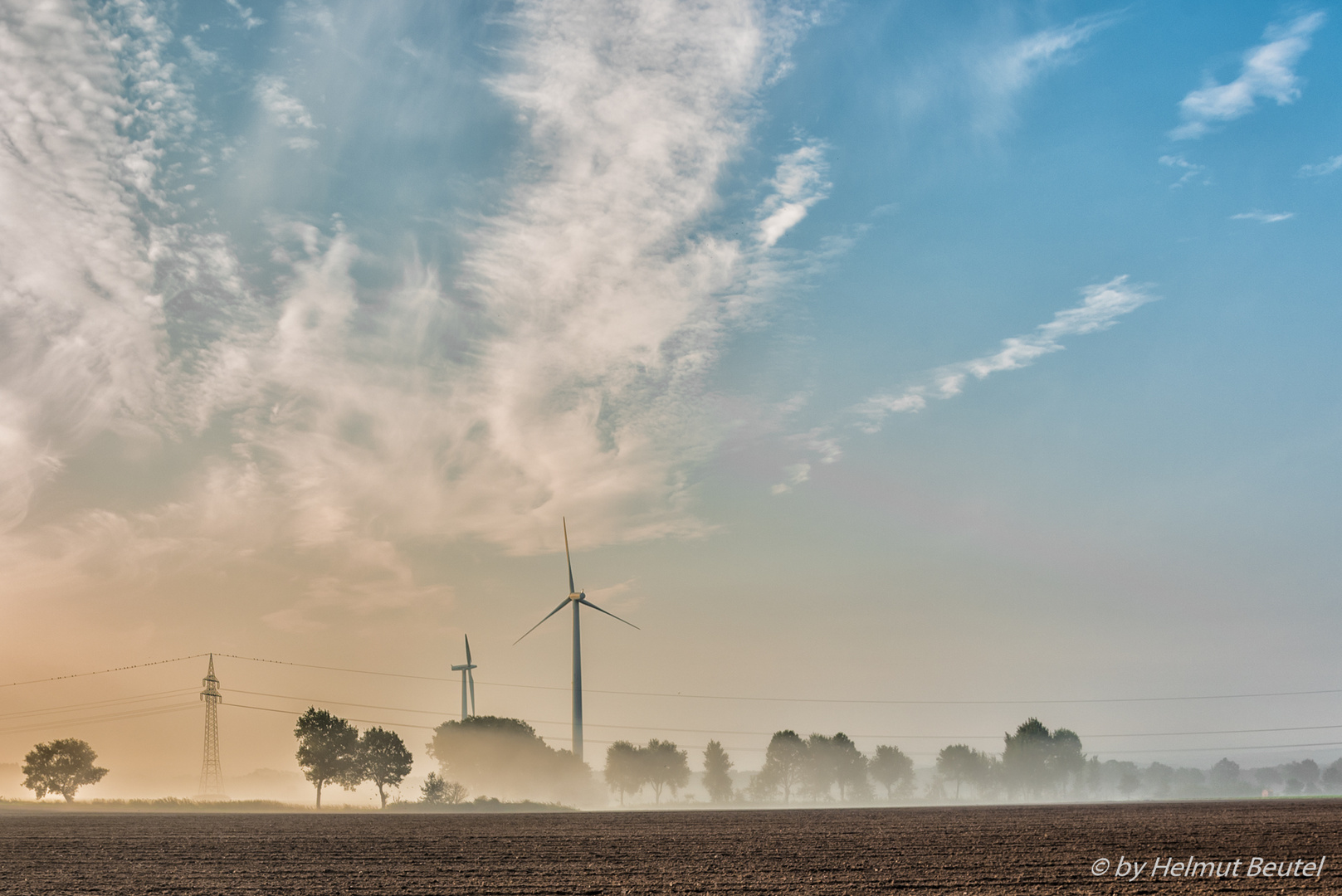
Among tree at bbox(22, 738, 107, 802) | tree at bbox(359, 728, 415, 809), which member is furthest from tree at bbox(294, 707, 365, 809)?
tree at bbox(22, 738, 107, 802)

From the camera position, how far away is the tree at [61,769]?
15488 cm

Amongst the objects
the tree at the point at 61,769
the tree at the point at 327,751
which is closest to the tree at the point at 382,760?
the tree at the point at 327,751

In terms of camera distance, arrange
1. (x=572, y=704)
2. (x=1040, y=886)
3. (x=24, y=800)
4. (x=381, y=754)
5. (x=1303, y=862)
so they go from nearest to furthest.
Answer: (x=1040, y=886) < (x=1303, y=862) < (x=24, y=800) < (x=381, y=754) < (x=572, y=704)

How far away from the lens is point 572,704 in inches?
7092

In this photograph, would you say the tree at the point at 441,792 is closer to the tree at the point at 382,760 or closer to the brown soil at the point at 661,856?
the tree at the point at 382,760

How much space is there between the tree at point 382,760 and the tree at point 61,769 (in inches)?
2013

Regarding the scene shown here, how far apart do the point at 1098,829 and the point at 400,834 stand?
48.9 m

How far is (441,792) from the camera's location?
163m

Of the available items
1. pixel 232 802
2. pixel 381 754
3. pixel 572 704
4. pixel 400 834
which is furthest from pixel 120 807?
pixel 400 834

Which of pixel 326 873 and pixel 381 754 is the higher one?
Answer: pixel 326 873

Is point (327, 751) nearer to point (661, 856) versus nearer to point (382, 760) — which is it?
point (382, 760)

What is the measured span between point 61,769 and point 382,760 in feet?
190

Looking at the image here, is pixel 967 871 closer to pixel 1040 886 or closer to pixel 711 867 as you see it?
pixel 1040 886

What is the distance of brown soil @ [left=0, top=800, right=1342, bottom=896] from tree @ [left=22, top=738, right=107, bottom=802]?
9842 centimetres
